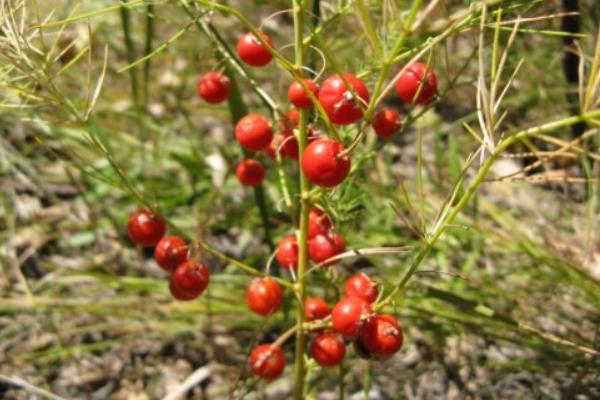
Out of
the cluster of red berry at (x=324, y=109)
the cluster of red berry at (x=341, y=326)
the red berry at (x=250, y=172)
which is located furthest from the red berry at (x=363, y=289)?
the red berry at (x=250, y=172)

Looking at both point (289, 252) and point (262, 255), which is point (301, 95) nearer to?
point (289, 252)

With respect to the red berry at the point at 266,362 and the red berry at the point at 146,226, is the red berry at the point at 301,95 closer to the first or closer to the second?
the red berry at the point at 146,226

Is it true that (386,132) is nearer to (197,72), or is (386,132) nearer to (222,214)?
(222,214)

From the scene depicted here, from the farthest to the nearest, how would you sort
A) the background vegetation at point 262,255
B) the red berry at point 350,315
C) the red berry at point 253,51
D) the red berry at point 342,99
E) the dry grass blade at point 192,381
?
1. the dry grass blade at point 192,381
2. the background vegetation at point 262,255
3. the red berry at point 253,51
4. the red berry at point 350,315
5. the red berry at point 342,99

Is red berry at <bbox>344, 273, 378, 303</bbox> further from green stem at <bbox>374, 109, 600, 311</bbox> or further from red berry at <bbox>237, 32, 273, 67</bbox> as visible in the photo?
red berry at <bbox>237, 32, 273, 67</bbox>

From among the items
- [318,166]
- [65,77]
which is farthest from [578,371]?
[65,77]

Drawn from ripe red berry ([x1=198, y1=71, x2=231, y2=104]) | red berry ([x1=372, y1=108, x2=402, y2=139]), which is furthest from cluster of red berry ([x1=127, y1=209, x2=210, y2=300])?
red berry ([x1=372, y1=108, x2=402, y2=139])
